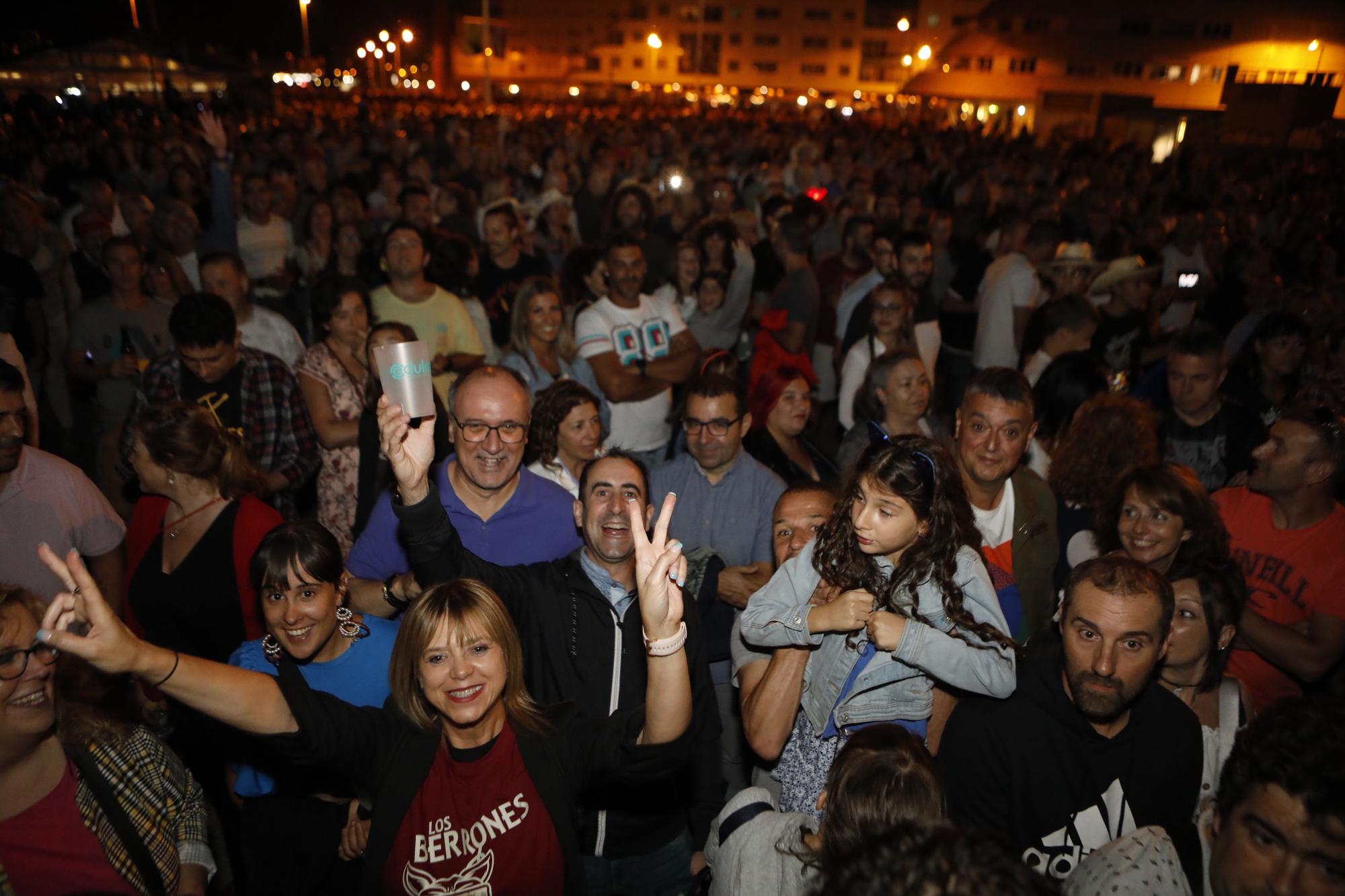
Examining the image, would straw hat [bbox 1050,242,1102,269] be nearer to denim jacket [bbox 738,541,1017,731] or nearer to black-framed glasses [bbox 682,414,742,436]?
black-framed glasses [bbox 682,414,742,436]

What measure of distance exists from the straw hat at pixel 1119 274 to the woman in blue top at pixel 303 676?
18.4 feet

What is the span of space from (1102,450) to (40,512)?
4.26 m

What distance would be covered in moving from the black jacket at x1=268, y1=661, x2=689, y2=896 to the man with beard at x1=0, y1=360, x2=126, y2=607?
168 cm

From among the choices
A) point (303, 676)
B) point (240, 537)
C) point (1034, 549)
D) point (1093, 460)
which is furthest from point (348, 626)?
point (1093, 460)

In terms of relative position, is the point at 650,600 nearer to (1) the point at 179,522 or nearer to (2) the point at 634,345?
(1) the point at 179,522

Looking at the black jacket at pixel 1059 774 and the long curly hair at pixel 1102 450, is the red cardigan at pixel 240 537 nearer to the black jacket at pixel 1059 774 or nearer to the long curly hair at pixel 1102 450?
the black jacket at pixel 1059 774

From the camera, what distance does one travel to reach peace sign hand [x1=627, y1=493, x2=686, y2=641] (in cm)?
204

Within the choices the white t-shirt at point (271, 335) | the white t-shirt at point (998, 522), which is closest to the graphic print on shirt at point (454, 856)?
the white t-shirt at point (998, 522)

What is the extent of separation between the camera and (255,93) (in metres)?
27.1

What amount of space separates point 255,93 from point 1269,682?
31.2 meters

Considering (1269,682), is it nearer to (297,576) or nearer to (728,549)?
(728,549)

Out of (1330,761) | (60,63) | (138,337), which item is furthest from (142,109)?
(1330,761)

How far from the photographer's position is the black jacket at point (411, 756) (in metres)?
2.07

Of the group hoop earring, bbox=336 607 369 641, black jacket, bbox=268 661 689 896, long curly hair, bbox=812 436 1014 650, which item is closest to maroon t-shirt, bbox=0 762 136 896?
black jacket, bbox=268 661 689 896
